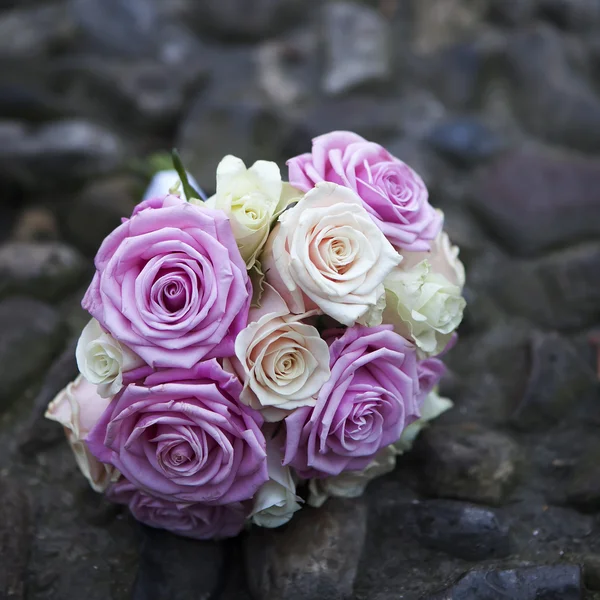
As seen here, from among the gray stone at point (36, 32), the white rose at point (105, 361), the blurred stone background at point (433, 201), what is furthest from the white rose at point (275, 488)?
the gray stone at point (36, 32)

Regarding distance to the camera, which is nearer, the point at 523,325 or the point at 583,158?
the point at 523,325

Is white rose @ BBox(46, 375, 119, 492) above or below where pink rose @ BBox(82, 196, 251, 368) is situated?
below

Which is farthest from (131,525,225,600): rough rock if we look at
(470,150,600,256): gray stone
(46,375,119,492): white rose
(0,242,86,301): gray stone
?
(470,150,600,256): gray stone

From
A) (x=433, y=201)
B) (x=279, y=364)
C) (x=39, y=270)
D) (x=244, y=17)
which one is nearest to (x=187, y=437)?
(x=279, y=364)

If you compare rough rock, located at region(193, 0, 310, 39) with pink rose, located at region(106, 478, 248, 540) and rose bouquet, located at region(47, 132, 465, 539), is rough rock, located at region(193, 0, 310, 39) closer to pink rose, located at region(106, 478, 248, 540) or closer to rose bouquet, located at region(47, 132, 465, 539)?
rose bouquet, located at region(47, 132, 465, 539)

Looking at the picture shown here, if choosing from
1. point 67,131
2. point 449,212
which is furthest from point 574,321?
point 67,131

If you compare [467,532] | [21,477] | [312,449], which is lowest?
[21,477]

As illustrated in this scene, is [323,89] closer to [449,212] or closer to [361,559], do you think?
[449,212]
